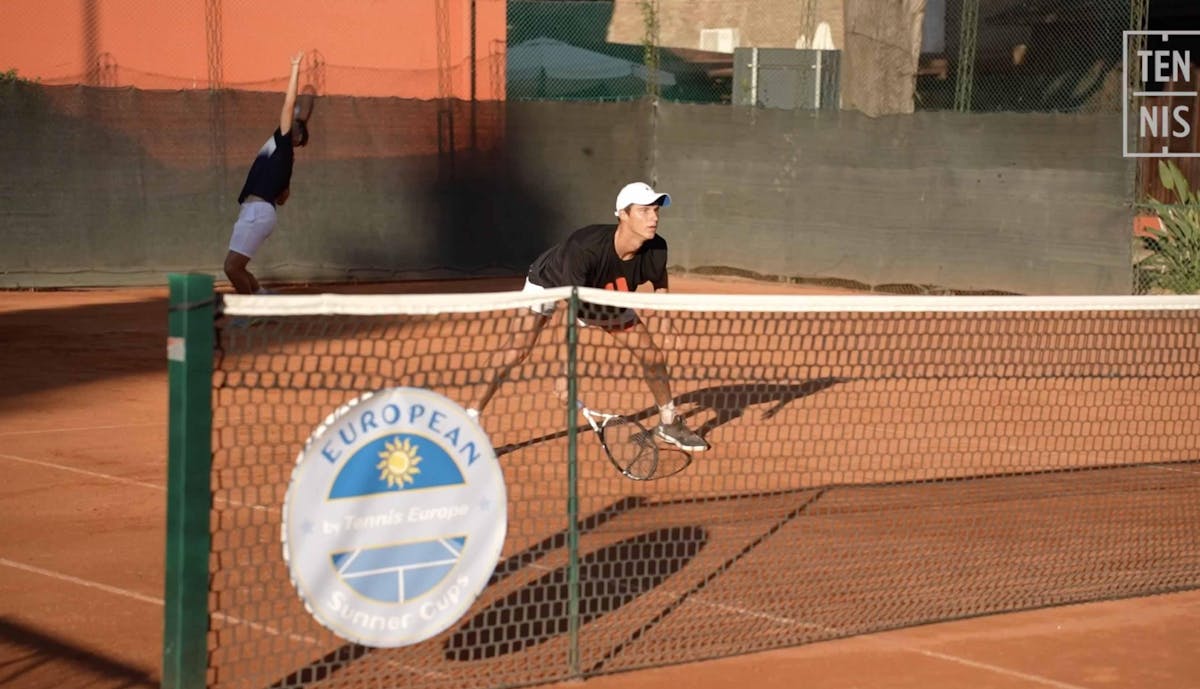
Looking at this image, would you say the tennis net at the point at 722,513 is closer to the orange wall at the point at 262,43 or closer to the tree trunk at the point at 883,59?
the tree trunk at the point at 883,59

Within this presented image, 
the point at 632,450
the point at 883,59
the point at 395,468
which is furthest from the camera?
the point at 883,59

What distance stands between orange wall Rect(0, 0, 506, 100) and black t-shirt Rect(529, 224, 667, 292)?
11342 millimetres

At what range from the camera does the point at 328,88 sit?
21.0 meters

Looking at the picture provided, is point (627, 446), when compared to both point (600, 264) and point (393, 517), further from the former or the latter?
point (393, 517)

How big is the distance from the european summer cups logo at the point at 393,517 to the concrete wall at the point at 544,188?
12973 mm

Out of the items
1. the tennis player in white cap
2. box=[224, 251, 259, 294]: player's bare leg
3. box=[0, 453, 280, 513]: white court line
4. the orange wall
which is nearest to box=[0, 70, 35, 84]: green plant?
the orange wall

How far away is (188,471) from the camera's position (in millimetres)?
4438

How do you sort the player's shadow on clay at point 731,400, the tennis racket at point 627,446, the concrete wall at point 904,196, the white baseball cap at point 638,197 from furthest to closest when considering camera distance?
the concrete wall at point 904,196
the player's shadow on clay at point 731,400
the white baseball cap at point 638,197
the tennis racket at point 627,446

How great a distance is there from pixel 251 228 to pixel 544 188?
7.69 m

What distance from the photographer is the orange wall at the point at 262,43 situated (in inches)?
778

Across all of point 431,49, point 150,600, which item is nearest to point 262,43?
point 431,49

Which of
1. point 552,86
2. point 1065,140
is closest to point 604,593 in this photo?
point 1065,140

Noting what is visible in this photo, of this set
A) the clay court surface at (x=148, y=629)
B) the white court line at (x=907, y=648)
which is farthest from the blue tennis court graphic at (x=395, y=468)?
the white court line at (x=907, y=648)

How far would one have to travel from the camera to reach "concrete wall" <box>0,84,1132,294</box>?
56.0ft
